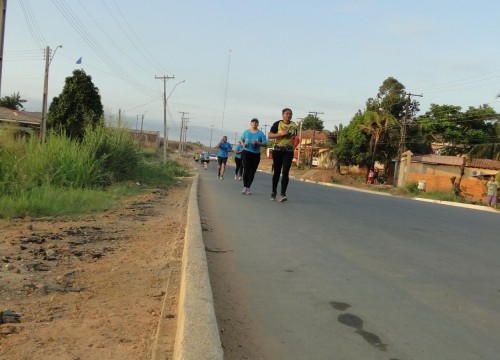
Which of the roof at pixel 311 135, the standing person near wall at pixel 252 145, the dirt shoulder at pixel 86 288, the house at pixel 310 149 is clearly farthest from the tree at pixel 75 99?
the roof at pixel 311 135

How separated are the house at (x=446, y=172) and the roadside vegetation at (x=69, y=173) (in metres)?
23.3

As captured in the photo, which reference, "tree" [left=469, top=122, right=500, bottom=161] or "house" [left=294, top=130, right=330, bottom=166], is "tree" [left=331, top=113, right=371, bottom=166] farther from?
"house" [left=294, top=130, right=330, bottom=166]

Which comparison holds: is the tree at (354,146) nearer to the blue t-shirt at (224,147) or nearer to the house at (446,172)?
the house at (446,172)

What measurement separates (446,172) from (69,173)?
3788cm

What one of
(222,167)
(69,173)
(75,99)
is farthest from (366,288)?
(75,99)

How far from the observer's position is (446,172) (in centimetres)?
4334

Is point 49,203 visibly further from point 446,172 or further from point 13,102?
point 13,102

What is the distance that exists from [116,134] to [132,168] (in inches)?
55.1

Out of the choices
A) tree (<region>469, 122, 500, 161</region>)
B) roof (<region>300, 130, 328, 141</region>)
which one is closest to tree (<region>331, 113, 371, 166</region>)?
tree (<region>469, 122, 500, 161</region>)

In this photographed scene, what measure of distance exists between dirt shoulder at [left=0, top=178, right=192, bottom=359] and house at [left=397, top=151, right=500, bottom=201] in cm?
2965

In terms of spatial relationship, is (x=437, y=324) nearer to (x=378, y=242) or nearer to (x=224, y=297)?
(x=224, y=297)

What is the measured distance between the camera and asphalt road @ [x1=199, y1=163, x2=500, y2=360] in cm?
297

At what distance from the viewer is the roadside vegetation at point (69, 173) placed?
8.78 metres

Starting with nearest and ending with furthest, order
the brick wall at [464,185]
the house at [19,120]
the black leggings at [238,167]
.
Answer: the house at [19,120] → the black leggings at [238,167] → the brick wall at [464,185]
